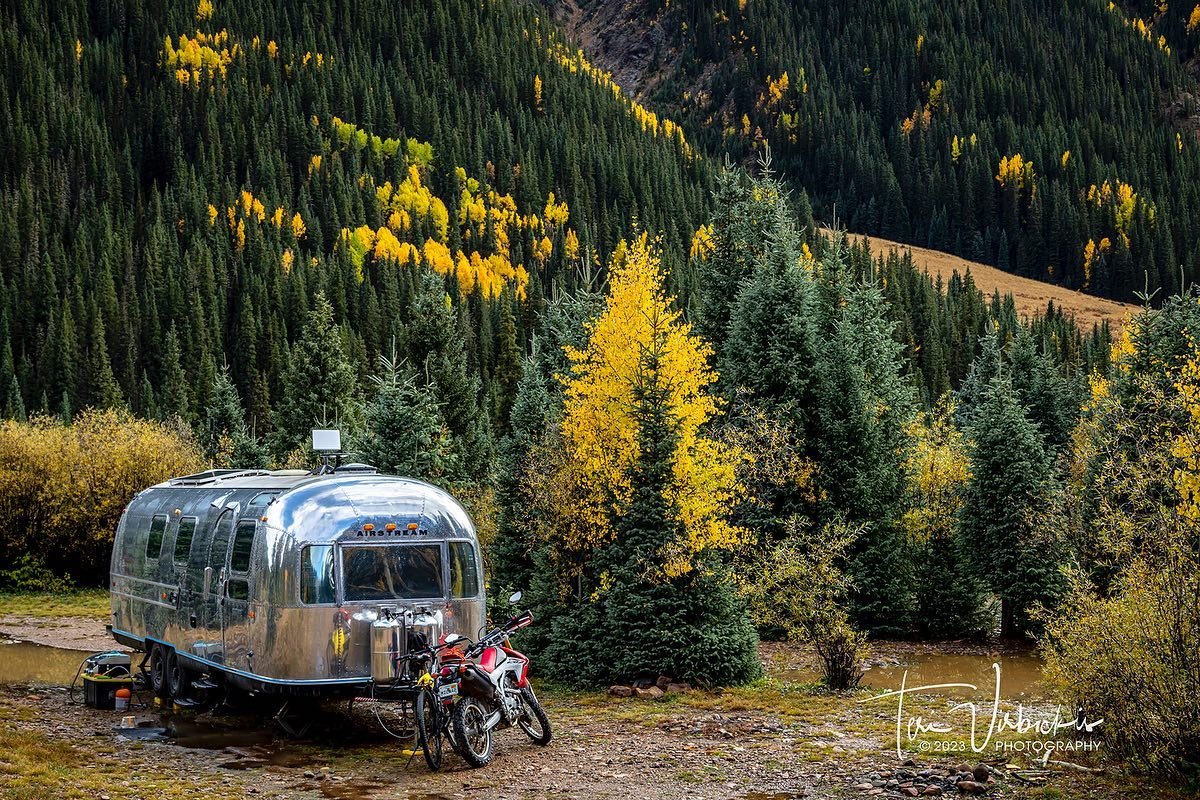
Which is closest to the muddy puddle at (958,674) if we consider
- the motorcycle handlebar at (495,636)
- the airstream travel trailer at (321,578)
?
the motorcycle handlebar at (495,636)

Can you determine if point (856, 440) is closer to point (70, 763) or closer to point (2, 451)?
point (70, 763)

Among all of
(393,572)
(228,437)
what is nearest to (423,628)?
(393,572)

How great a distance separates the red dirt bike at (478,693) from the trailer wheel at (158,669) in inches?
364

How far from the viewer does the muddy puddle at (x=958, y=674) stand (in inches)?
1111

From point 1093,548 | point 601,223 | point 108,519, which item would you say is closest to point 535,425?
point 1093,548

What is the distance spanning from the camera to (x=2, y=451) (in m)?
54.8

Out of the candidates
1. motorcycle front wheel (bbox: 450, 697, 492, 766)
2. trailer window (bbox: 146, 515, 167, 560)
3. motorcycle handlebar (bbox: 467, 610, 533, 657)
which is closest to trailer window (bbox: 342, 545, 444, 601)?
motorcycle handlebar (bbox: 467, 610, 533, 657)

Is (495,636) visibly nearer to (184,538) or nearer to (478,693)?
(478,693)

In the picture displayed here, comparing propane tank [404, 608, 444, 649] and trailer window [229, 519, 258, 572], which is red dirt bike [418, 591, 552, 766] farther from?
trailer window [229, 519, 258, 572]

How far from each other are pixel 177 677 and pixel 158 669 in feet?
3.99

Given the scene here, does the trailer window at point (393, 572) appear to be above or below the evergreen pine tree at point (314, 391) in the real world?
below

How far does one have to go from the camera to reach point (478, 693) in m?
17.3

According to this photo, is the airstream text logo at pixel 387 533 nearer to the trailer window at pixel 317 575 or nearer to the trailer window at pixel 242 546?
the trailer window at pixel 317 575

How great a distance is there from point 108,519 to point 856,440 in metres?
36.3
